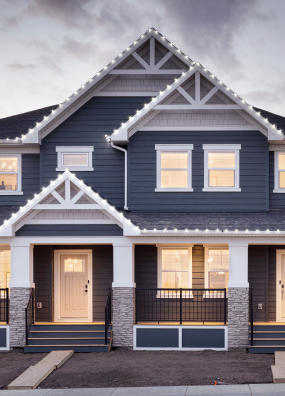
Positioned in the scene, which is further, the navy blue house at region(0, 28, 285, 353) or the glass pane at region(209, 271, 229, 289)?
the glass pane at region(209, 271, 229, 289)

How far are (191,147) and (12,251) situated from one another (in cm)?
658

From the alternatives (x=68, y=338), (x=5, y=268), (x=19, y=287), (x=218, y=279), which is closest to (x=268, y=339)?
(x=218, y=279)

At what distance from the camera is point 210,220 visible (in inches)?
669

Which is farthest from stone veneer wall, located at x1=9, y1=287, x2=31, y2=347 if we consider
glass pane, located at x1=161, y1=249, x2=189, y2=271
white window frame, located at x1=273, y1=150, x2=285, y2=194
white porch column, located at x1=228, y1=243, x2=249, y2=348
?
white window frame, located at x1=273, y1=150, x2=285, y2=194

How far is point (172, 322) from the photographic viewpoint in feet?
56.2

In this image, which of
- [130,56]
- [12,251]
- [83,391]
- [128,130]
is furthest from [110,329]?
[130,56]

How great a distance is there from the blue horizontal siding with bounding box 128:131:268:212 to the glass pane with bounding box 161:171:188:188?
313 millimetres

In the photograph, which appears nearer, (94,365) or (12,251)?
(94,365)

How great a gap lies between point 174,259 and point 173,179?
8.64 feet

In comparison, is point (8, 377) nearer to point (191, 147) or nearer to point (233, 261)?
point (233, 261)

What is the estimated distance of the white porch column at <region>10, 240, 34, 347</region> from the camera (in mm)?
16125

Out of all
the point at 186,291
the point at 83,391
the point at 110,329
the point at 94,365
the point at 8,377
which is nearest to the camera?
the point at 83,391


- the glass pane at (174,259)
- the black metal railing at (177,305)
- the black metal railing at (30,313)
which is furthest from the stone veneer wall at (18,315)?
the glass pane at (174,259)

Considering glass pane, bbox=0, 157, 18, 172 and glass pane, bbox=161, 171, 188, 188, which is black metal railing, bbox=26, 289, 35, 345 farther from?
glass pane, bbox=161, 171, 188, 188
